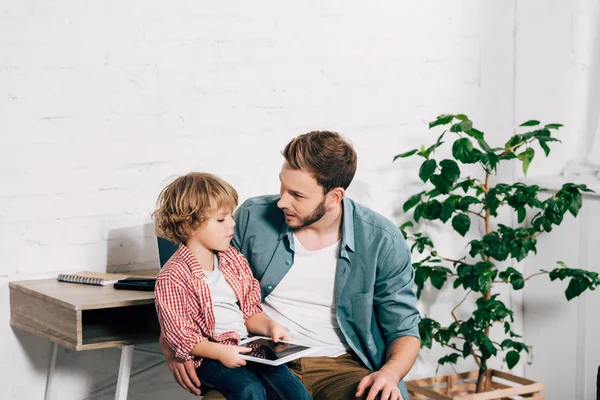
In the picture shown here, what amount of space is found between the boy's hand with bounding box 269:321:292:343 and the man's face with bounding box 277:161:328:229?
0.28 metres

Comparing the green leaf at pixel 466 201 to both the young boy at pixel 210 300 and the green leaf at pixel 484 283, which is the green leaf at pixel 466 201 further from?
the young boy at pixel 210 300

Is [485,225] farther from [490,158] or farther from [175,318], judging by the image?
Result: [175,318]

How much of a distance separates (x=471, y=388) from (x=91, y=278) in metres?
1.59

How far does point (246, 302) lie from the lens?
234cm

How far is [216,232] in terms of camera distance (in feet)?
7.32

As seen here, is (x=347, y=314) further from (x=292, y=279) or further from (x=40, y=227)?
(x=40, y=227)

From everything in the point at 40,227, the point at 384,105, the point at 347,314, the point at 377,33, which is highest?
the point at 377,33

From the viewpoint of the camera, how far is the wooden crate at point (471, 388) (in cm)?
318

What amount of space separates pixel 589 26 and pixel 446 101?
618 mm

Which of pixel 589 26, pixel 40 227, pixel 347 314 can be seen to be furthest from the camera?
pixel 589 26

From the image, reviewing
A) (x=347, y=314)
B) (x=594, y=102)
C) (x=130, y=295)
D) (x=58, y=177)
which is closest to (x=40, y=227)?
(x=58, y=177)

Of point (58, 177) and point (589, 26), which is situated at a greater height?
point (589, 26)

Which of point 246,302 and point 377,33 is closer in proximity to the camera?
point 246,302

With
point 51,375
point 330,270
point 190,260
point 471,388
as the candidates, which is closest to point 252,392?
point 190,260
